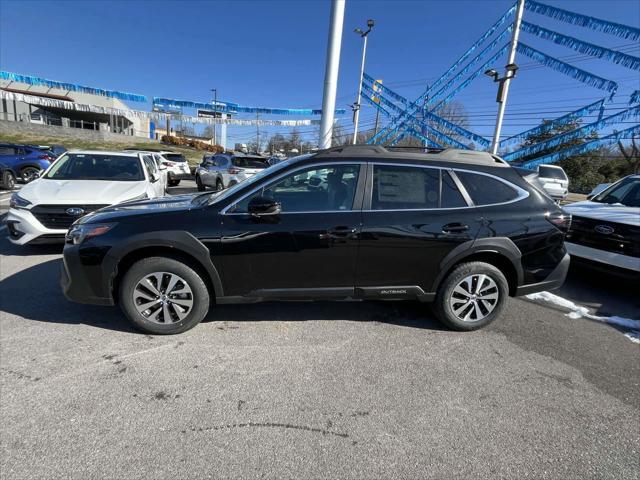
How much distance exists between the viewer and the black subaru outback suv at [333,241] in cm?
308

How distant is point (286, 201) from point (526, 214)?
237 centimetres

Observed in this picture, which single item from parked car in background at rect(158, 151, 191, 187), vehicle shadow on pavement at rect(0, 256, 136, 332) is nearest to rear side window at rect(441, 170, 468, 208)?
vehicle shadow on pavement at rect(0, 256, 136, 332)

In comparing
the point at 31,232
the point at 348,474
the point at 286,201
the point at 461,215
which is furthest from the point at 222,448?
the point at 31,232

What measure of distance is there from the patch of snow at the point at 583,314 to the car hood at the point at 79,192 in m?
6.17

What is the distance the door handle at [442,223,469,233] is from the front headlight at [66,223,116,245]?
3.07 metres

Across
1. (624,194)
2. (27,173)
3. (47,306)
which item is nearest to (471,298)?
(624,194)

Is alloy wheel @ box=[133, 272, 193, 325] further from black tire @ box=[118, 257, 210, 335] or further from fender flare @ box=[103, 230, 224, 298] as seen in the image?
fender flare @ box=[103, 230, 224, 298]

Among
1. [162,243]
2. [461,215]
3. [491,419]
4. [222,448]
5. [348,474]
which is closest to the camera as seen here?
[348,474]

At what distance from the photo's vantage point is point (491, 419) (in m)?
2.39

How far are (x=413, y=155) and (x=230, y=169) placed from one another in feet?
32.8

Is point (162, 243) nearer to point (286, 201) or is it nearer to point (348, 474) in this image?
point (286, 201)

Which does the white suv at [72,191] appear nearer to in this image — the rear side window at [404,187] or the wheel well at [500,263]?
the rear side window at [404,187]

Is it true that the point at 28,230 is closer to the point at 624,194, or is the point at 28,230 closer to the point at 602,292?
the point at 602,292

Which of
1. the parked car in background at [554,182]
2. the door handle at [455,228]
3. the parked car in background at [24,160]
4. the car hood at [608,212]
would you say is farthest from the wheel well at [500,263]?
the parked car in background at [24,160]
